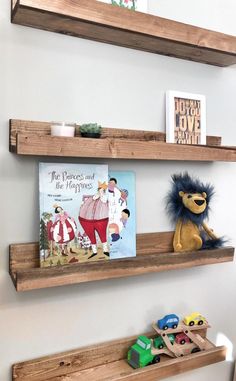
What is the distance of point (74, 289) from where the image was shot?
1184 millimetres

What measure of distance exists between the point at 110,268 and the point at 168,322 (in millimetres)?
343

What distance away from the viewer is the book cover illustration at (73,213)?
1083 millimetres

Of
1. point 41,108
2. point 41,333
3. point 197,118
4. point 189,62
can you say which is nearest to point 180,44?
point 189,62

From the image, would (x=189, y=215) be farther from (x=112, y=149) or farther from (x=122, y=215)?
(x=112, y=149)

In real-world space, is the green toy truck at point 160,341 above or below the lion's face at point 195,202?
below

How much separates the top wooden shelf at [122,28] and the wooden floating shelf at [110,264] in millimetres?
645

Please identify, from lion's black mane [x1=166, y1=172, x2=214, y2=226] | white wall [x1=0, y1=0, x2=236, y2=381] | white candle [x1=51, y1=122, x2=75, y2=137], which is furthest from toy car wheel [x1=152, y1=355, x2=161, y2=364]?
white candle [x1=51, y1=122, x2=75, y2=137]

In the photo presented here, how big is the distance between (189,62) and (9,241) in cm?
90

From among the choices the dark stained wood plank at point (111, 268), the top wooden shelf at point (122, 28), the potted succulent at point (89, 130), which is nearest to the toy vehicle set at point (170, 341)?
the dark stained wood plank at point (111, 268)

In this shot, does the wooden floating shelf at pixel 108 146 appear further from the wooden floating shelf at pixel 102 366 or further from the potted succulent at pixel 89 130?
the wooden floating shelf at pixel 102 366

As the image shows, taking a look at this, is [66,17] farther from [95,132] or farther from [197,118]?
[197,118]

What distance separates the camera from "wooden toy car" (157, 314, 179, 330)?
127 cm

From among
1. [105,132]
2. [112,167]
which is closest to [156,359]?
[112,167]

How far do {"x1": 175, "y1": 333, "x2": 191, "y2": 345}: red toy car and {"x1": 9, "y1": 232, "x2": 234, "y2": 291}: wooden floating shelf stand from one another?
0.26 m
